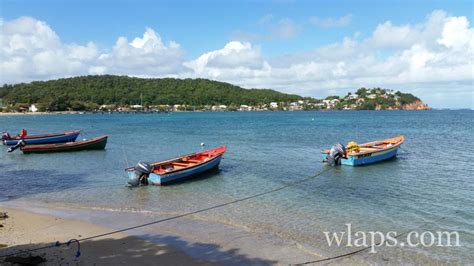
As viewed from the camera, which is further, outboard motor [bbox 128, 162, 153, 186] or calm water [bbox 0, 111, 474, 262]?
outboard motor [bbox 128, 162, 153, 186]

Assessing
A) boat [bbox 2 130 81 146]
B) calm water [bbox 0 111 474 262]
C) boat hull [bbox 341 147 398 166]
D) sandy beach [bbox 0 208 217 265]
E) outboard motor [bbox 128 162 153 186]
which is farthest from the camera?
boat [bbox 2 130 81 146]

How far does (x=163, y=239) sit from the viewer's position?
1238 centimetres

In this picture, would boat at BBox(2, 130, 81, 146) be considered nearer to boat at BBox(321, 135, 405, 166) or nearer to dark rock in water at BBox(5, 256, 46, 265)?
boat at BBox(321, 135, 405, 166)

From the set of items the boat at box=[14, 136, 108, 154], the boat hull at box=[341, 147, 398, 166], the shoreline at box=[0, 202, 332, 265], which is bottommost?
the shoreline at box=[0, 202, 332, 265]

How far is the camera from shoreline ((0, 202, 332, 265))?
1073 cm

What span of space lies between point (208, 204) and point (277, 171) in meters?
9.14

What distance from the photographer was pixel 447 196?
18.3m

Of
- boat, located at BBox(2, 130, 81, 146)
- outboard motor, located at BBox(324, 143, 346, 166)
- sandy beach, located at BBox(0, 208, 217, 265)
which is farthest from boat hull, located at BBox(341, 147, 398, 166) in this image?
boat, located at BBox(2, 130, 81, 146)

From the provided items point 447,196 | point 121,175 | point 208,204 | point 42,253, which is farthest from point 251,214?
point 121,175

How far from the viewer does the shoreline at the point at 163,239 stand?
10727 millimetres

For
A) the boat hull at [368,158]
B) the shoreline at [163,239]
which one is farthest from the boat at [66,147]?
the boat hull at [368,158]

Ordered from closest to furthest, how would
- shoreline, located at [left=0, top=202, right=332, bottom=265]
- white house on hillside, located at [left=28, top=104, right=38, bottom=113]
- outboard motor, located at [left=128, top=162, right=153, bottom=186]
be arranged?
1. shoreline, located at [left=0, top=202, right=332, bottom=265]
2. outboard motor, located at [left=128, top=162, right=153, bottom=186]
3. white house on hillside, located at [left=28, top=104, right=38, bottom=113]

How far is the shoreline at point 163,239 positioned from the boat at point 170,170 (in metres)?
5.12

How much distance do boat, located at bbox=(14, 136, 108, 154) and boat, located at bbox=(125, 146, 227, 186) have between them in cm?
1659
